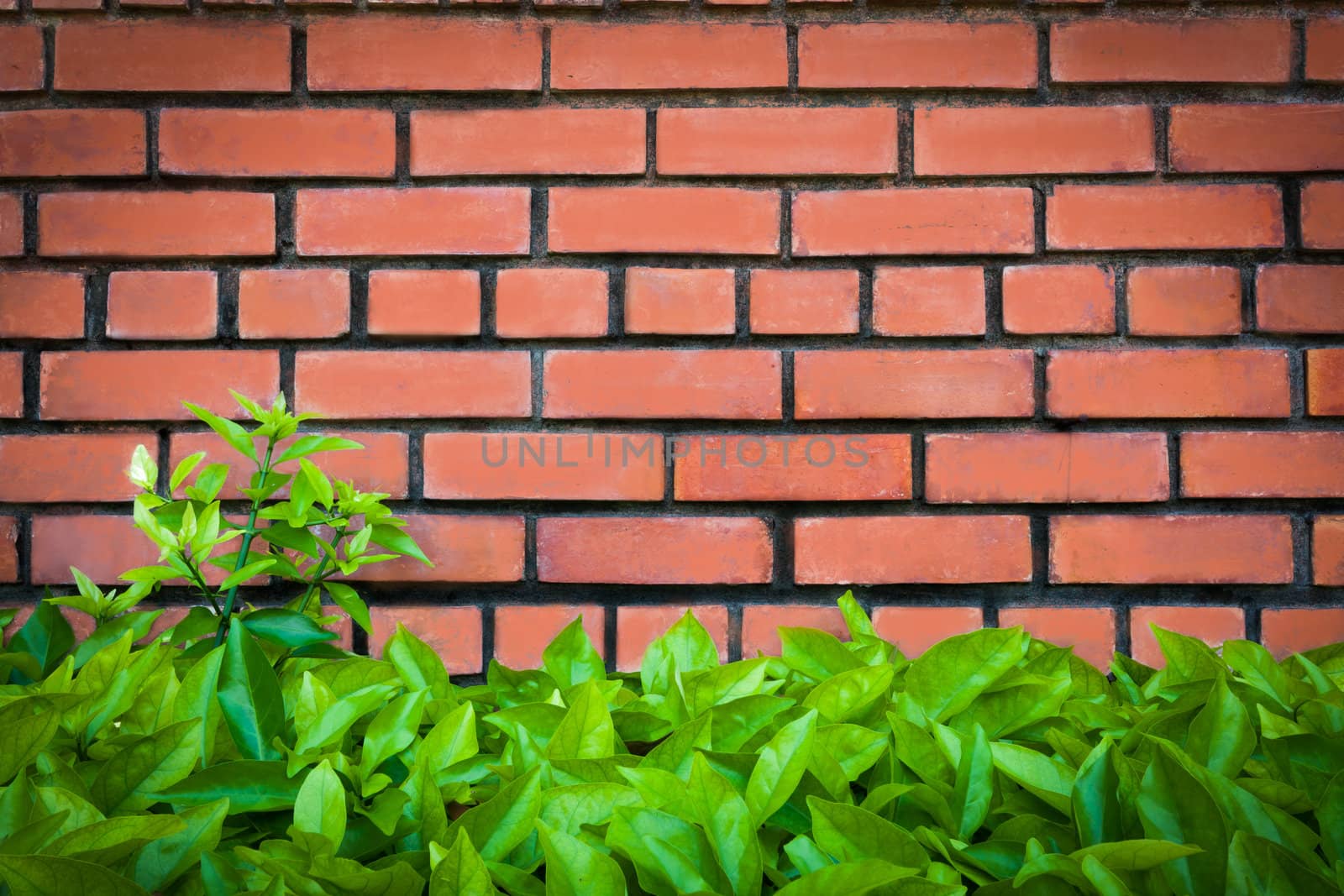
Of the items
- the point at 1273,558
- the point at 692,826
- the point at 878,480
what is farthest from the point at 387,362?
the point at 1273,558

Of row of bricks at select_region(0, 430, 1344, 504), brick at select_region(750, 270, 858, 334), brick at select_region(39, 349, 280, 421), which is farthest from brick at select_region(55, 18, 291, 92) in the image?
brick at select_region(750, 270, 858, 334)

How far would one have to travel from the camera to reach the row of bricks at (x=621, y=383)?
1.21 metres

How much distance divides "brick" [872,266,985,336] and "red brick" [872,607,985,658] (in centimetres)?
41

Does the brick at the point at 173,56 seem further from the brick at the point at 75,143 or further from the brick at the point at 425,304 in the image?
the brick at the point at 425,304

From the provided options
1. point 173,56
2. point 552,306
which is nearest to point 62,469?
point 173,56

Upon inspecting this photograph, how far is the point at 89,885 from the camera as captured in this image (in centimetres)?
49

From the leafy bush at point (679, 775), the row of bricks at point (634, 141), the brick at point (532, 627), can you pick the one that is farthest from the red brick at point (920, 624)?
the row of bricks at point (634, 141)

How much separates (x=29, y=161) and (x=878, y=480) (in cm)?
134

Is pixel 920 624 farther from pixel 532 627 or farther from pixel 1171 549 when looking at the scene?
pixel 532 627

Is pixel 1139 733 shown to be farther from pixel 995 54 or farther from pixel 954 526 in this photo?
pixel 995 54

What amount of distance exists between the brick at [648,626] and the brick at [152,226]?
0.76 meters

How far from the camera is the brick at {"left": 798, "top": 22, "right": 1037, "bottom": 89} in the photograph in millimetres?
1221

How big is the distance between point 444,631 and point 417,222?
61 centimetres

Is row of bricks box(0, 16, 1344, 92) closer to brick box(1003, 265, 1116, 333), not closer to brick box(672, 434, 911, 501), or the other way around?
brick box(1003, 265, 1116, 333)
